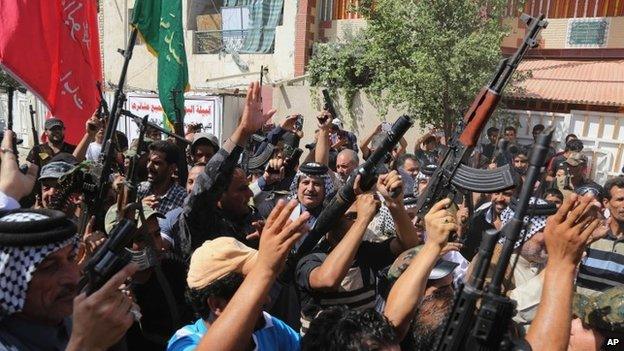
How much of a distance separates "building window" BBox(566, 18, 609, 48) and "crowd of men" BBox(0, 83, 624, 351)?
8.80 metres

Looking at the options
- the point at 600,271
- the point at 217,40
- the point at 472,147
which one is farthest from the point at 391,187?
the point at 217,40

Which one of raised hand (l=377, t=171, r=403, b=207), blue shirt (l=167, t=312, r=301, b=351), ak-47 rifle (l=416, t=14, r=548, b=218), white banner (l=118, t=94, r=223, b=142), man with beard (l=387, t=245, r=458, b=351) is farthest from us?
white banner (l=118, t=94, r=223, b=142)

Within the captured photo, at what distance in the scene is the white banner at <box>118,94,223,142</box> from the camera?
1379 centimetres

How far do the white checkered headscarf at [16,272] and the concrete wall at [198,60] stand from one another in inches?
563

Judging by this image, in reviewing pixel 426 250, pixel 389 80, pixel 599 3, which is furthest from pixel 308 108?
pixel 426 250

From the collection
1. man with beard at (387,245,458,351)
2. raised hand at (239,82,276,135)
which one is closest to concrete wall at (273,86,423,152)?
raised hand at (239,82,276,135)

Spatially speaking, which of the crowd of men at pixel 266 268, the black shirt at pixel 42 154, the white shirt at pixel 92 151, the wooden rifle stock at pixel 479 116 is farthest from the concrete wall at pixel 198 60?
the wooden rifle stock at pixel 479 116

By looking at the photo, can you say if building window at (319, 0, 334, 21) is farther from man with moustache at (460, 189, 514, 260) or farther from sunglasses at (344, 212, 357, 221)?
sunglasses at (344, 212, 357, 221)

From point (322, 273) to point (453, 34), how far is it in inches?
305

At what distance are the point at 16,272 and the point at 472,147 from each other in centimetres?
270

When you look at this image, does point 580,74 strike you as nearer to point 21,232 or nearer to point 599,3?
point 599,3

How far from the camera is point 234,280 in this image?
6.01ft

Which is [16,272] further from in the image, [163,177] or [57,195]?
[163,177]

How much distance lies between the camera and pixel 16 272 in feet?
5.06
